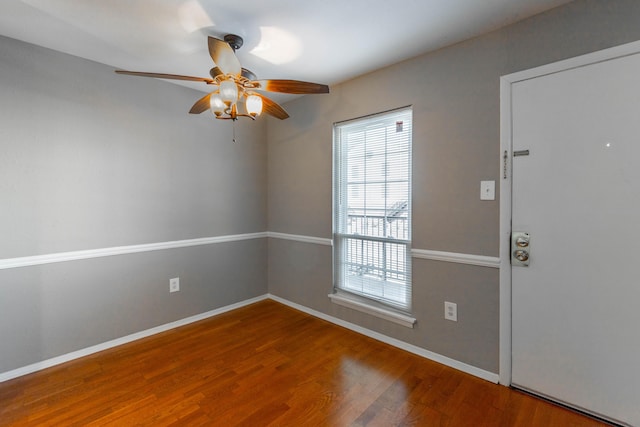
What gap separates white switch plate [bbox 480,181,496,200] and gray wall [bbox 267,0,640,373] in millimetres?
34

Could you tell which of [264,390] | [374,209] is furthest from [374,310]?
[264,390]

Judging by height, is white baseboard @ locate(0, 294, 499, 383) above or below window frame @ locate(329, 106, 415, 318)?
below

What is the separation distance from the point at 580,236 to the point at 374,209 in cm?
142

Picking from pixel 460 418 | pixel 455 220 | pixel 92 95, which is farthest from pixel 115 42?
pixel 460 418

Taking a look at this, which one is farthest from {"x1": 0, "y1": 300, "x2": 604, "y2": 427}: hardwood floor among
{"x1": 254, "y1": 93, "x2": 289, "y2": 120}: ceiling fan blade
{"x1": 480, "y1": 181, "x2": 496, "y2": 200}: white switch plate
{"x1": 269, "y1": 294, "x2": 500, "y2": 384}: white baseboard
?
{"x1": 254, "y1": 93, "x2": 289, "y2": 120}: ceiling fan blade

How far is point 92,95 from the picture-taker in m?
2.35

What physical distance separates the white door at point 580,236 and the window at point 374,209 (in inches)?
31.5

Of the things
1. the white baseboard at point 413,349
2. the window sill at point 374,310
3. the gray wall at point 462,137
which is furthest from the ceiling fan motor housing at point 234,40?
the white baseboard at point 413,349

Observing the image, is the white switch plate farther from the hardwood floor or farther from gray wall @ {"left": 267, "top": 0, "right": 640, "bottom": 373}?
the hardwood floor

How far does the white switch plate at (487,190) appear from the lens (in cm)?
193

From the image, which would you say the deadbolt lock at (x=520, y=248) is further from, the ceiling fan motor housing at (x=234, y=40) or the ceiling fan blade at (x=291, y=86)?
the ceiling fan motor housing at (x=234, y=40)

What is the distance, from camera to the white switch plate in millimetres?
1926

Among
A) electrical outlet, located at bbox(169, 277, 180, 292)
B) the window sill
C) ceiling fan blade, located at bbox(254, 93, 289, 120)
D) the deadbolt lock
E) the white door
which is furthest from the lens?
electrical outlet, located at bbox(169, 277, 180, 292)

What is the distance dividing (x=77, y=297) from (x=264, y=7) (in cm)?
259
